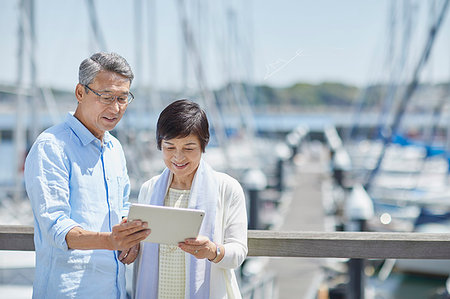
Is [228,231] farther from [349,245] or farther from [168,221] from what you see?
[349,245]

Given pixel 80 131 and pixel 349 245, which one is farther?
pixel 349 245

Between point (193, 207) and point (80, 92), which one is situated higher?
point (80, 92)

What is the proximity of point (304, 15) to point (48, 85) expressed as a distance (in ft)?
22.2

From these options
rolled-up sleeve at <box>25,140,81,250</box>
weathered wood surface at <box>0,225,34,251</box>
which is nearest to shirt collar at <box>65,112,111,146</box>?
rolled-up sleeve at <box>25,140,81,250</box>

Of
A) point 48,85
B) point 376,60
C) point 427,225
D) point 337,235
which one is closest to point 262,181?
point 427,225

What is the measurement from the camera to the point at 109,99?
6.95 feet

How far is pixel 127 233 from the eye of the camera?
1863 mm

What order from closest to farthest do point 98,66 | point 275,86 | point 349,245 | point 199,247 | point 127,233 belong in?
point 127,233, point 199,247, point 98,66, point 349,245, point 275,86

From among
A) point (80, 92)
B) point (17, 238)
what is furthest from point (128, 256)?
point (17, 238)

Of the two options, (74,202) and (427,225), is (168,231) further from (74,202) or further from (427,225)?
(427,225)

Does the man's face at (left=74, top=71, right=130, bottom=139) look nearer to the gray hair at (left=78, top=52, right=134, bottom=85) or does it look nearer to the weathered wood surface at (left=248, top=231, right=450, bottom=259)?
the gray hair at (left=78, top=52, right=134, bottom=85)

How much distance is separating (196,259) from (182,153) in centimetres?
43

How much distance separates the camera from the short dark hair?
6.88 feet

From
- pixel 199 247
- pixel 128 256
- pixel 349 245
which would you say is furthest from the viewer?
pixel 349 245
